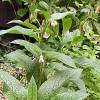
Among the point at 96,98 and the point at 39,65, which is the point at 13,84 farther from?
the point at 96,98

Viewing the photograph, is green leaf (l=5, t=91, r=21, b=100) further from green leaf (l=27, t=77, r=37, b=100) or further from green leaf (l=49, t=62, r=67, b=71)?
green leaf (l=49, t=62, r=67, b=71)

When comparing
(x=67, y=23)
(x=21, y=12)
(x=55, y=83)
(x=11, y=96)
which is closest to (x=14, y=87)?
(x=11, y=96)

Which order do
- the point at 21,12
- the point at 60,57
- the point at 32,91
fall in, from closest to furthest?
the point at 32,91
the point at 60,57
the point at 21,12

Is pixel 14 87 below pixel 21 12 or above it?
above

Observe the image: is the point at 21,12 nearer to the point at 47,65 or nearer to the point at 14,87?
the point at 47,65

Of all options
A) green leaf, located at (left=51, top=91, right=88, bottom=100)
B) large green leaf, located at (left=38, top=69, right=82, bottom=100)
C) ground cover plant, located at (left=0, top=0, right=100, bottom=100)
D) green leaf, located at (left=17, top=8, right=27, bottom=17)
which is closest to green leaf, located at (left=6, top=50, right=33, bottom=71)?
ground cover plant, located at (left=0, top=0, right=100, bottom=100)

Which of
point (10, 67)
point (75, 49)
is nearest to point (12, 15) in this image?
point (10, 67)

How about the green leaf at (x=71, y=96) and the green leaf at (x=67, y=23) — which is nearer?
the green leaf at (x=71, y=96)

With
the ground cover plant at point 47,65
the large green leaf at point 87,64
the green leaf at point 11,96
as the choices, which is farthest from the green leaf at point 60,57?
the green leaf at point 11,96

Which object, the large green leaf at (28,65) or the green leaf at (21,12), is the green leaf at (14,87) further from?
the green leaf at (21,12)

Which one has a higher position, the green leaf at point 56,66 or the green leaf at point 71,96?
the green leaf at point 71,96
